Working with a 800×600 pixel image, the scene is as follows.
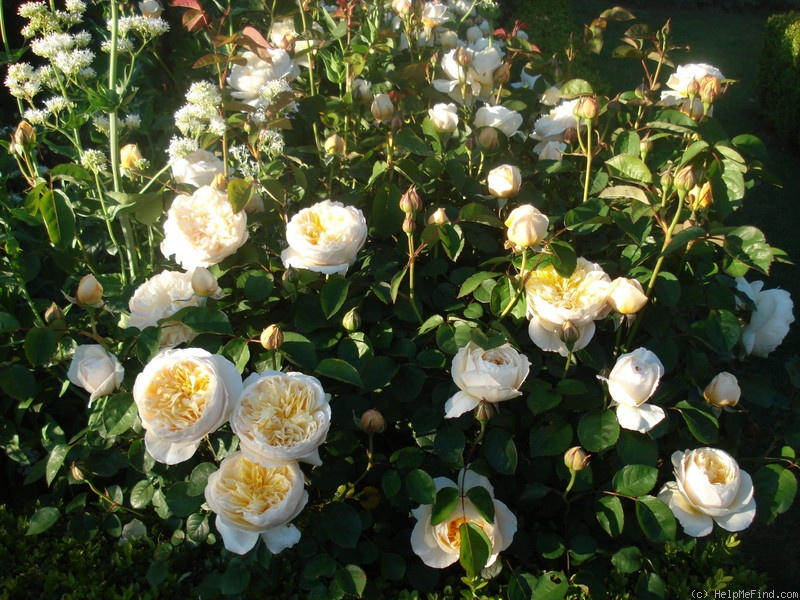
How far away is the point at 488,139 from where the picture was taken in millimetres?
1825

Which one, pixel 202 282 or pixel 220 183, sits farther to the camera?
pixel 220 183

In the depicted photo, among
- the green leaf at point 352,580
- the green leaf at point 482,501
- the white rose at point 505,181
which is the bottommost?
the green leaf at point 352,580

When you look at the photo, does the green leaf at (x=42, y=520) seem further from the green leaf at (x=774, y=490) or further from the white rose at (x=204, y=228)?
the green leaf at (x=774, y=490)

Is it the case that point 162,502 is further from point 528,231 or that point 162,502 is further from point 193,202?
point 528,231

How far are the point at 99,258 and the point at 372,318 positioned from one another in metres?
1.05

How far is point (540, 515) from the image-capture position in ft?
5.54

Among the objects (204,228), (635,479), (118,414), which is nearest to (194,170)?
(204,228)

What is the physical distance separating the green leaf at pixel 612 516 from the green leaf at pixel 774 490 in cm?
30

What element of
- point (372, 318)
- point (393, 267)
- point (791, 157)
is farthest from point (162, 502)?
point (791, 157)

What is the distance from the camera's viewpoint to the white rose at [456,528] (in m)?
1.42

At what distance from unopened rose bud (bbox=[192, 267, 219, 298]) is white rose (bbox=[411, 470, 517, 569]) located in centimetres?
59

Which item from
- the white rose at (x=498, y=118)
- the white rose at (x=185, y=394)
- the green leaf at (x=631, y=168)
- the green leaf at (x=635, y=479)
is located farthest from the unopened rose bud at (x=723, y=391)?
the white rose at (x=185, y=394)

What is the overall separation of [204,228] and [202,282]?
14 centimetres

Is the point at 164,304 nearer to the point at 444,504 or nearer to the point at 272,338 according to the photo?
the point at 272,338
